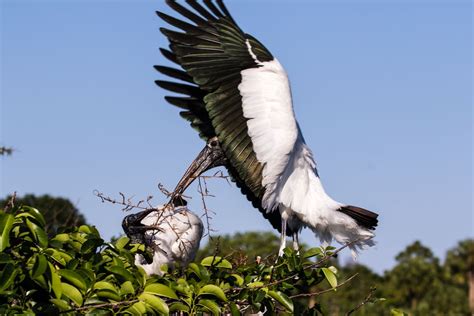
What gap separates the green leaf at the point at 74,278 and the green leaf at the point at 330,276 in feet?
3.85

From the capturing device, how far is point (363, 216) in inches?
212

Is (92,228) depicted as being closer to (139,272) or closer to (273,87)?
(139,272)

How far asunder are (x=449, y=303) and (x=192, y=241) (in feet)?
76.9

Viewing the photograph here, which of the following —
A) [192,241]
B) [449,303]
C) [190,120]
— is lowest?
[192,241]

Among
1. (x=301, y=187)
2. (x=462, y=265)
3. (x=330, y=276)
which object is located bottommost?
(x=330, y=276)

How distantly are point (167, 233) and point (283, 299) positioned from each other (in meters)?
1.11

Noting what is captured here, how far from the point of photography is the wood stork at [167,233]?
197 inches

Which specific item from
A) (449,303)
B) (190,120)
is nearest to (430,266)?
(449,303)

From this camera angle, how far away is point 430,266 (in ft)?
96.3

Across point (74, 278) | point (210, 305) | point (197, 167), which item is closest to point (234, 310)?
point (210, 305)

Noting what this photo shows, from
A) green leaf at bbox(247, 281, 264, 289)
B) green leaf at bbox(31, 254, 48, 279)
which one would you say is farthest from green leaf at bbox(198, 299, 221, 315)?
green leaf at bbox(31, 254, 48, 279)

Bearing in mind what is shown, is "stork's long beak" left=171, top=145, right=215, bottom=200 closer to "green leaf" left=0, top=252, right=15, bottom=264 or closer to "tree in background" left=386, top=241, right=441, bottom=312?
"green leaf" left=0, top=252, right=15, bottom=264

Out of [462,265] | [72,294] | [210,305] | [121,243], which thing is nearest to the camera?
[72,294]

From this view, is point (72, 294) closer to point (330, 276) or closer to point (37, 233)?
point (37, 233)
